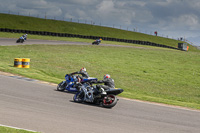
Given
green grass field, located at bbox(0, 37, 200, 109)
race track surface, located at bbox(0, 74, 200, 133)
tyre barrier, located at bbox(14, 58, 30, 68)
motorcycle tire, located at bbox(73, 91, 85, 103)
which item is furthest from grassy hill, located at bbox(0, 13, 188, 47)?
motorcycle tire, located at bbox(73, 91, 85, 103)

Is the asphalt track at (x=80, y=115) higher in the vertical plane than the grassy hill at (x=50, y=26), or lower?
lower

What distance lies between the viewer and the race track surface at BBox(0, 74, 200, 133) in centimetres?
927

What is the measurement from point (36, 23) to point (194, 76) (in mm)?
56522

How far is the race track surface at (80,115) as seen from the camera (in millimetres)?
9266

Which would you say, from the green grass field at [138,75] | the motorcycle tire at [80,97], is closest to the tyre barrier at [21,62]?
the green grass field at [138,75]

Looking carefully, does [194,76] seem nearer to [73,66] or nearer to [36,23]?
[73,66]

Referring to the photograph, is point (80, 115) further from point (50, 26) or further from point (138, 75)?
point (50, 26)

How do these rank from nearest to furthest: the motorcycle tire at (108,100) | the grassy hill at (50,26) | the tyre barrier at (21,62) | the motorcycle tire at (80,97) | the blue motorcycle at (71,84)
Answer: the motorcycle tire at (108,100) → the motorcycle tire at (80,97) → the blue motorcycle at (71,84) → the tyre barrier at (21,62) → the grassy hill at (50,26)

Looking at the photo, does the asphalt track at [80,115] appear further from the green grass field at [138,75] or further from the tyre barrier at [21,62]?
the tyre barrier at [21,62]

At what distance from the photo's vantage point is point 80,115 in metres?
11.0

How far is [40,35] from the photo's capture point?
59.5 meters

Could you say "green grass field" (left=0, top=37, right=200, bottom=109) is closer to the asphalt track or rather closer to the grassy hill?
the asphalt track

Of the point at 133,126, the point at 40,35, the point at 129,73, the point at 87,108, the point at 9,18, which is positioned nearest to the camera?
the point at 133,126

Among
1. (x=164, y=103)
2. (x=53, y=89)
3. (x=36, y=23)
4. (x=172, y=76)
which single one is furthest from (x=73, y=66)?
(x=36, y=23)
